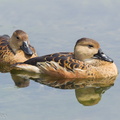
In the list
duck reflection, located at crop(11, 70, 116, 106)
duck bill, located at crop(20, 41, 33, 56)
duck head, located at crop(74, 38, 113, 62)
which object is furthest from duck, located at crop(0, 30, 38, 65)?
duck head, located at crop(74, 38, 113, 62)

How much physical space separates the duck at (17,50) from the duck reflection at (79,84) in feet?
3.34

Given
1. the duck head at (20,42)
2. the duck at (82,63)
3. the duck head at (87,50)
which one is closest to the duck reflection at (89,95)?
the duck at (82,63)

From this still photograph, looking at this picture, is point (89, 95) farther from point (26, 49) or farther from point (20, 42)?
point (20, 42)

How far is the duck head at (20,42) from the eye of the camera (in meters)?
15.9

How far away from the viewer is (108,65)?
14.7 metres

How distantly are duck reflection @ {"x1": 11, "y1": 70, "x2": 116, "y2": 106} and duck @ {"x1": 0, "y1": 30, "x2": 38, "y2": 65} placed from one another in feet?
3.34

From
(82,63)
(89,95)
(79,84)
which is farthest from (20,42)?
(89,95)

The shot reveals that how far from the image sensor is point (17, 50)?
16.3 meters

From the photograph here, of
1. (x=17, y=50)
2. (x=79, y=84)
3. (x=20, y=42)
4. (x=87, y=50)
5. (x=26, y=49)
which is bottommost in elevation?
(x=79, y=84)

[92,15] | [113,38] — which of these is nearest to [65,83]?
[113,38]

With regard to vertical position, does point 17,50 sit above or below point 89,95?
above

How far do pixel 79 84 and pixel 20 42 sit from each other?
9.34 feet

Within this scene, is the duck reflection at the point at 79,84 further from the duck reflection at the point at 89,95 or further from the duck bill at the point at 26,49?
the duck bill at the point at 26,49

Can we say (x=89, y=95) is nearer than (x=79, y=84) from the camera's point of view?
Yes
